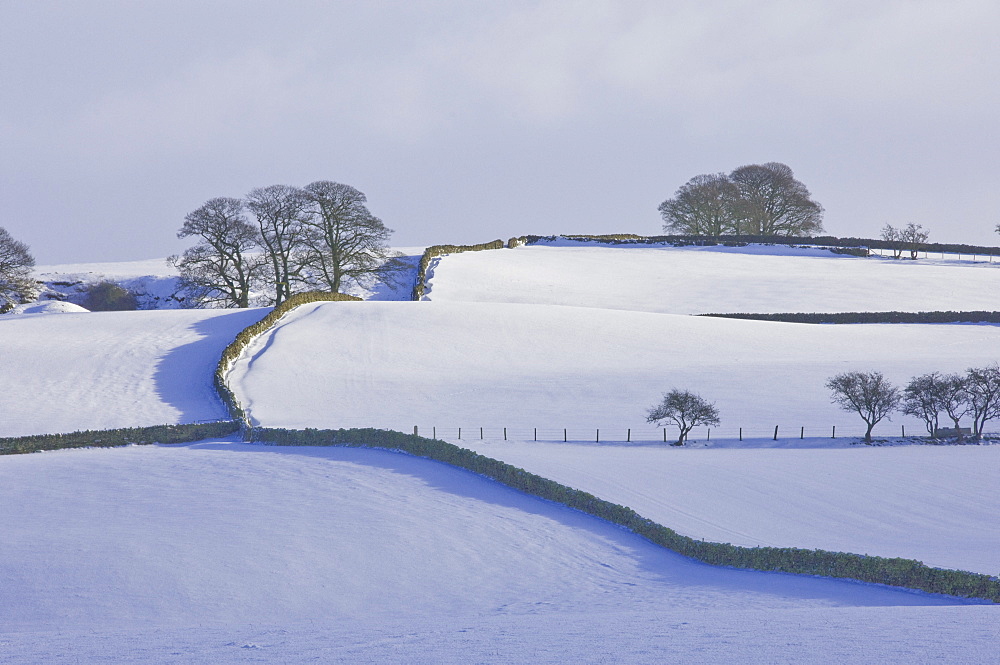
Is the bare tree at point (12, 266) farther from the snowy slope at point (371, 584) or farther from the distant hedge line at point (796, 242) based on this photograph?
the distant hedge line at point (796, 242)

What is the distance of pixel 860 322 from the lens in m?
50.3

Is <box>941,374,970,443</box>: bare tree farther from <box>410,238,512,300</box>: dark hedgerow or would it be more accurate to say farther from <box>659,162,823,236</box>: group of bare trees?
<box>659,162,823,236</box>: group of bare trees

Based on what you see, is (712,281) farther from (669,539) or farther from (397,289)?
(669,539)

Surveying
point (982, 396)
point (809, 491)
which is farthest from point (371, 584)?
point (982, 396)

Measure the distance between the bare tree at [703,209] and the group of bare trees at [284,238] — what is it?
154 feet

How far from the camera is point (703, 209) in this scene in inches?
3703

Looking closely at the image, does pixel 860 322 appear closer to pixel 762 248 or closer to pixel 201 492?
pixel 762 248

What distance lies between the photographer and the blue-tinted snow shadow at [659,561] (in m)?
15.0

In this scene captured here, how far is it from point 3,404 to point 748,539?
93.6 feet

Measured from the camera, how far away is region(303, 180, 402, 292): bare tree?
182ft

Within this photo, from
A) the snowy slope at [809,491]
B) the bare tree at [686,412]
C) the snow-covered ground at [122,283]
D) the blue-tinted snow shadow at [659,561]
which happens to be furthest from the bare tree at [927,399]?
the snow-covered ground at [122,283]

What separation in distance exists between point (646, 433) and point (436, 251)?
41.4 m

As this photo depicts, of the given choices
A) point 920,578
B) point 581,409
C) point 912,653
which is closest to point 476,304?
point 581,409

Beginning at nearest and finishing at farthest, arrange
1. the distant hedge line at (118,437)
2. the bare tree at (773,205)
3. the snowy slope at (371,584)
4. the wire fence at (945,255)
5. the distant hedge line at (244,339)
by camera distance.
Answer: the snowy slope at (371,584) < the distant hedge line at (118,437) < the distant hedge line at (244,339) < the wire fence at (945,255) < the bare tree at (773,205)
